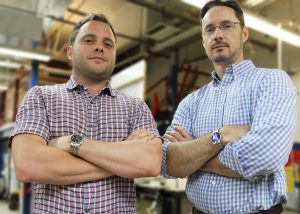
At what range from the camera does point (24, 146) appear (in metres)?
1.50

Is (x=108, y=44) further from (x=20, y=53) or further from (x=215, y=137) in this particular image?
(x=20, y=53)

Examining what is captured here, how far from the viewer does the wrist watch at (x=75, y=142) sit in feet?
4.83

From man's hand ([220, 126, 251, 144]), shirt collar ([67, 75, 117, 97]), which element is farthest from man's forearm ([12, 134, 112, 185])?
man's hand ([220, 126, 251, 144])

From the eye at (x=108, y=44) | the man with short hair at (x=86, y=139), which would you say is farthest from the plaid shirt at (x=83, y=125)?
the eye at (x=108, y=44)

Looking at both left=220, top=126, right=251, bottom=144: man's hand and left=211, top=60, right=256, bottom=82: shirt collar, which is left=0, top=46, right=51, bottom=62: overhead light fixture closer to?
left=211, top=60, right=256, bottom=82: shirt collar

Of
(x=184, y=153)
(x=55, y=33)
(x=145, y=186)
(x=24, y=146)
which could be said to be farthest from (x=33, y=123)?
(x=55, y=33)

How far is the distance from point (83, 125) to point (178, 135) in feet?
1.80

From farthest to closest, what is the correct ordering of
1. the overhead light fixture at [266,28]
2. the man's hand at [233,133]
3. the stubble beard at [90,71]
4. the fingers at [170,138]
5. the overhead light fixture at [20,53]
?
the overhead light fixture at [20,53] → the overhead light fixture at [266,28] → the fingers at [170,138] → the stubble beard at [90,71] → the man's hand at [233,133]

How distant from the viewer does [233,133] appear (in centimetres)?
154

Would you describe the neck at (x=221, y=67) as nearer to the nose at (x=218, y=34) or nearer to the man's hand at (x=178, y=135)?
the nose at (x=218, y=34)

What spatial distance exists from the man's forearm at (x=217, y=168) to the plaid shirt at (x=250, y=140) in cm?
3

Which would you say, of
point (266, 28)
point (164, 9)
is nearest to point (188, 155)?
point (266, 28)

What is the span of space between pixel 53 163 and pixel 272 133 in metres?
1.02

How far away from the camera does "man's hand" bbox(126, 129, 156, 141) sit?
163 centimetres
